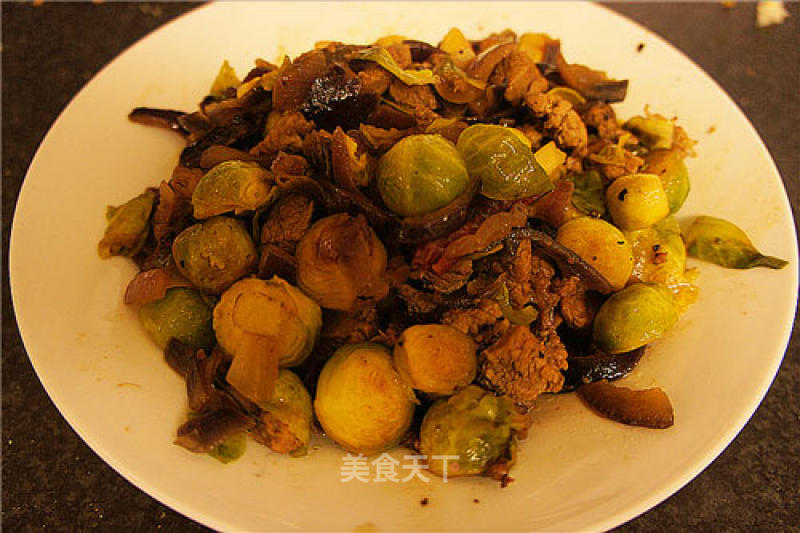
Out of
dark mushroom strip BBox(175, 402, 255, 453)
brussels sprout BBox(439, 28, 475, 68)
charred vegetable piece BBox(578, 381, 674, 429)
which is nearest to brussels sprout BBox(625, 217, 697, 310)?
charred vegetable piece BBox(578, 381, 674, 429)

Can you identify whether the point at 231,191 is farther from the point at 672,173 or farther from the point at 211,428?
the point at 672,173

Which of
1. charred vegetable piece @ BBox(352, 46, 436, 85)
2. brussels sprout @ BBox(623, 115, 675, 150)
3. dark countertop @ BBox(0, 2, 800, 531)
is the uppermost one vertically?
charred vegetable piece @ BBox(352, 46, 436, 85)

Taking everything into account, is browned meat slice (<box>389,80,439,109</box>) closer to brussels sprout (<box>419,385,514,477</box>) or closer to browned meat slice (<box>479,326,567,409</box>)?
browned meat slice (<box>479,326,567,409</box>)

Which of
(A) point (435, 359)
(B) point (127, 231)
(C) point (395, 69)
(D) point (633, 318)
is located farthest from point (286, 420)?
(C) point (395, 69)

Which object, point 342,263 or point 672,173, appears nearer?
point 342,263

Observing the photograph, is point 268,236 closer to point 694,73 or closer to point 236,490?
point 236,490

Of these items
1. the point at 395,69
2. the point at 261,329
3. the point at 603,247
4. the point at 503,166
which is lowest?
the point at 261,329

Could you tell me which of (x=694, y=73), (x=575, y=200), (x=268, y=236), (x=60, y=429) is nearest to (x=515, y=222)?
(x=575, y=200)
